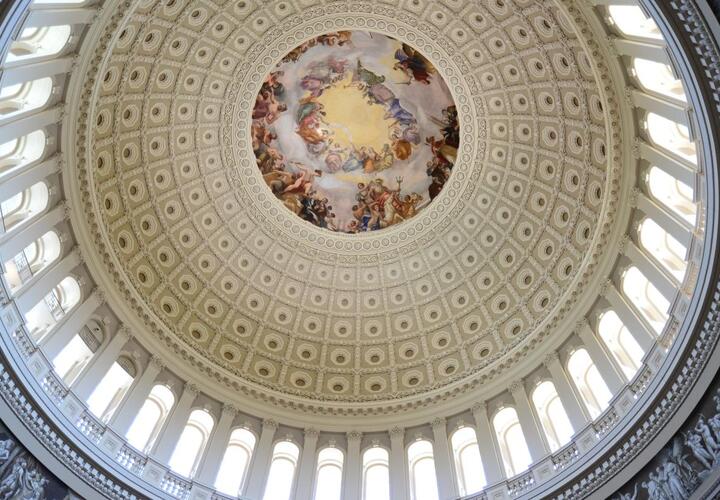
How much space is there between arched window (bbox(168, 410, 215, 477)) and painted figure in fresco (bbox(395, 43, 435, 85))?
1790cm

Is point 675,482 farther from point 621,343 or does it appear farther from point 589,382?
point 589,382

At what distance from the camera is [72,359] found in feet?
72.8

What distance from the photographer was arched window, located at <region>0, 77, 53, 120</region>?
19.0m

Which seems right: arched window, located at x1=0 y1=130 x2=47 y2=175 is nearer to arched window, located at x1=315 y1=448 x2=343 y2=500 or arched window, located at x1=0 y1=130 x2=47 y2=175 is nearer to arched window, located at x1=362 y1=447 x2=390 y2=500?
arched window, located at x1=315 y1=448 x2=343 y2=500

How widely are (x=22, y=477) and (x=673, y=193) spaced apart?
19851mm

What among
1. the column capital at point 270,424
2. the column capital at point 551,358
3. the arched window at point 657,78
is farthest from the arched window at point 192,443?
the arched window at point 657,78

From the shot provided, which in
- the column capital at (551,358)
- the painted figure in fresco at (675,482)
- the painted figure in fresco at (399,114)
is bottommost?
the painted figure in fresco at (675,482)

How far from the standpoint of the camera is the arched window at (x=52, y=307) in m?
20.9

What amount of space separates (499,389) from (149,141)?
17.5 m

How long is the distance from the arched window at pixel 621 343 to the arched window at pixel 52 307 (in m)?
18.1

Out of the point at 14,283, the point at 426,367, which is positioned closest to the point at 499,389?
the point at 426,367

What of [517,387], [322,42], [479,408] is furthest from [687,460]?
[322,42]

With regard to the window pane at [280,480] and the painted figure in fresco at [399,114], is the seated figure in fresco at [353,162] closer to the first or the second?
the painted figure in fresco at [399,114]

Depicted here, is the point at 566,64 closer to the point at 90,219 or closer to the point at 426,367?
the point at 426,367
